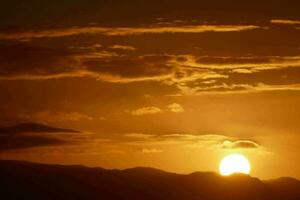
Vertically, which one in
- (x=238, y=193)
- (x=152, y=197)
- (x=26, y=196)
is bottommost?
(x=26, y=196)

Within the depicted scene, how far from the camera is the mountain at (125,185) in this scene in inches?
4672

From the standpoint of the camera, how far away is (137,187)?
138125mm

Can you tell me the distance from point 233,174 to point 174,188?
18547 millimetres

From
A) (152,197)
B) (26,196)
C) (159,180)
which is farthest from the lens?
(159,180)

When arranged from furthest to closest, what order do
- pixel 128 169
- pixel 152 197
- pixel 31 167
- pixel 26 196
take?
pixel 128 169
pixel 31 167
pixel 152 197
pixel 26 196

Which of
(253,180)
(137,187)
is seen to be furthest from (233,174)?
(137,187)

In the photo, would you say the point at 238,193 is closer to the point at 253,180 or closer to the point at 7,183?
the point at 253,180

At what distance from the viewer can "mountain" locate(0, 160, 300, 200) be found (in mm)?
118681

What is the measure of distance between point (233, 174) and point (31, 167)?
4043cm

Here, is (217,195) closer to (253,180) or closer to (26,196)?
(253,180)

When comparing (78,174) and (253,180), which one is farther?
(253,180)

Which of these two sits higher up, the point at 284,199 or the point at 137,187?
the point at 284,199

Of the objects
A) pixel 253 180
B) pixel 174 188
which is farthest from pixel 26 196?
pixel 253 180

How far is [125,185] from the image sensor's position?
452ft
